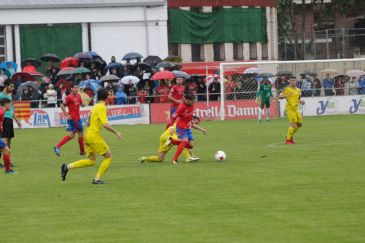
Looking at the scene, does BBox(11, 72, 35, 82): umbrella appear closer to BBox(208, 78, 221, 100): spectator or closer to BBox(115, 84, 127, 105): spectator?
BBox(115, 84, 127, 105): spectator

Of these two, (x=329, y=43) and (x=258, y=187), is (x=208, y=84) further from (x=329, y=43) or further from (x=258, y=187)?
(x=258, y=187)

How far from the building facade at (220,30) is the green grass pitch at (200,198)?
132ft

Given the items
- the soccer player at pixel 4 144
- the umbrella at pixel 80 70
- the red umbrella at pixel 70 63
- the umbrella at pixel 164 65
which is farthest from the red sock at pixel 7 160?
the red umbrella at pixel 70 63

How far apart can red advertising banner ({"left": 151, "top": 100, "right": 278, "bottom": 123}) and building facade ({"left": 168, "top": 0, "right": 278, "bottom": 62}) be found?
1989 centimetres

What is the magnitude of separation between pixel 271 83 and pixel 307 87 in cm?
178

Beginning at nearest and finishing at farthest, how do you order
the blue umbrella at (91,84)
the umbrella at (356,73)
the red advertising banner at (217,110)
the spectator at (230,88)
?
the blue umbrella at (91,84)
the red advertising banner at (217,110)
the spectator at (230,88)
the umbrella at (356,73)

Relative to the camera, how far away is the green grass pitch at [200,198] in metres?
14.0

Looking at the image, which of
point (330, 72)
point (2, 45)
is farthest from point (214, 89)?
point (2, 45)

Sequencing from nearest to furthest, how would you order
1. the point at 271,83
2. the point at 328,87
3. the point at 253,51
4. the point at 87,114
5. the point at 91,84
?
the point at 87,114 → the point at 91,84 → the point at 271,83 → the point at 328,87 → the point at 253,51

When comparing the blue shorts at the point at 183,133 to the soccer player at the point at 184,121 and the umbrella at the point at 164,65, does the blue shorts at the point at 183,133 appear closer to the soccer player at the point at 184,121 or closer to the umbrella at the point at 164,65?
the soccer player at the point at 184,121

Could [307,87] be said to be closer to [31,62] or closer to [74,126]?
[31,62]

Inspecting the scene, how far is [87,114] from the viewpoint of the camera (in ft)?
152

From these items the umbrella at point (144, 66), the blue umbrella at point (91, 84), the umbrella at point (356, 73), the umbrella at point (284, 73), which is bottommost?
the blue umbrella at point (91, 84)

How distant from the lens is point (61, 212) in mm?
16422
